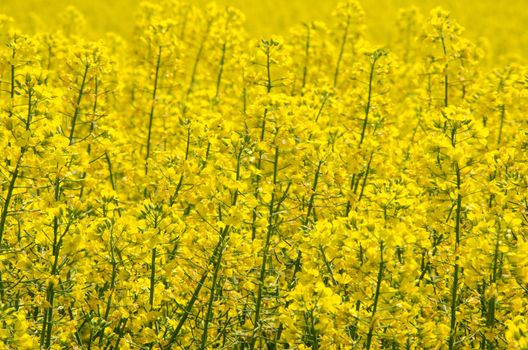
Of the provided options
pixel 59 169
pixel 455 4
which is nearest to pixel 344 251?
pixel 59 169

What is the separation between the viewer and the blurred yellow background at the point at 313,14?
2069 centimetres

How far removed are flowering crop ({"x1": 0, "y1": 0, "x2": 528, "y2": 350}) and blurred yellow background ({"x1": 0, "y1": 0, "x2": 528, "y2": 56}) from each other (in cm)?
1347

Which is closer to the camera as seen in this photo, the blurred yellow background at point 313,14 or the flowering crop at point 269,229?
the flowering crop at point 269,229

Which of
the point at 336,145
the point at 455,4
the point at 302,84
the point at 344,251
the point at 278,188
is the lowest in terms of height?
the point at 344,251

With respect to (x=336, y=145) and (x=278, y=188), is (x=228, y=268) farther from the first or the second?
(x=336, y=145)

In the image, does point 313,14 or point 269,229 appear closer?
point 269,229

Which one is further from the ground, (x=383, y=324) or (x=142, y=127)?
(x=142, y=127)

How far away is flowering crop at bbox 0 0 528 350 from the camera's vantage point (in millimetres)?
4281

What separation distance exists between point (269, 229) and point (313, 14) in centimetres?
2068

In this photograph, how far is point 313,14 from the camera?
82.2ft

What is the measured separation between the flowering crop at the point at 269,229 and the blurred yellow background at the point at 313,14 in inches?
530

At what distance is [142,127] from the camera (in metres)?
7.71

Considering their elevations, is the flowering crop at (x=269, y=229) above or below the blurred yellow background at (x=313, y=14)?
below

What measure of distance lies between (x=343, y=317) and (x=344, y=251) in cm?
30
